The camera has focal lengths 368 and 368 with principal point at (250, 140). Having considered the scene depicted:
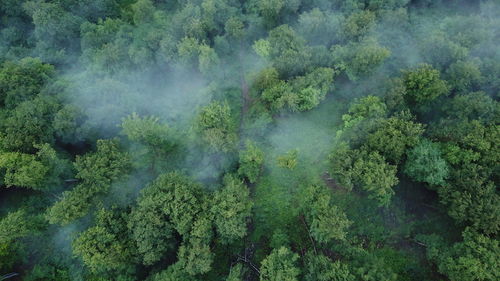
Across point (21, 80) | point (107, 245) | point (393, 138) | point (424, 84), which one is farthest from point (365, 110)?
point (21, 80)

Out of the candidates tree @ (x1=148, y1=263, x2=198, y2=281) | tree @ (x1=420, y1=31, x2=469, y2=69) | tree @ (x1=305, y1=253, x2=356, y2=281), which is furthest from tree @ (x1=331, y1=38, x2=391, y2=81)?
tree @ (x1=148, y1=263, x2=198, y2=281)

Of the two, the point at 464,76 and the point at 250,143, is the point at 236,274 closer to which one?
the point at 250,143

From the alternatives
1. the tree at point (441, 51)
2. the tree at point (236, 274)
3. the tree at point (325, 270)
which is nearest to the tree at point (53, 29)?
the tree at point (236, 274)

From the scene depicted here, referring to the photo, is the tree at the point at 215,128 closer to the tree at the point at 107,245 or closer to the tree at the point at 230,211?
the tree at the point at 230,211

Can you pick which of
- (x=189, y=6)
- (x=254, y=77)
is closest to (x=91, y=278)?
(x=254, y=77)

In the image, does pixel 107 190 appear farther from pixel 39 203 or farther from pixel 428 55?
pixel 428 55

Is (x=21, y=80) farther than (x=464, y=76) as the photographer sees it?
Yes
